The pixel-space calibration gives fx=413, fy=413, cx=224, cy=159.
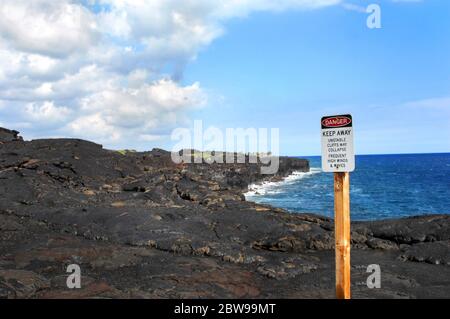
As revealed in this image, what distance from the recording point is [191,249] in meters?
15.7

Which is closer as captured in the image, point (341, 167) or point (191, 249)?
point (341, 167)

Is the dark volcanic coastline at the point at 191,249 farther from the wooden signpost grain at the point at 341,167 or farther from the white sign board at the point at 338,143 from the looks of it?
the white sign board at the point at 338,143

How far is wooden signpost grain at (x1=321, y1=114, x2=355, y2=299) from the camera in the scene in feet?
26.8

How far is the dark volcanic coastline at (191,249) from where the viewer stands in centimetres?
1151

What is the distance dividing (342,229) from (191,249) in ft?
26.6

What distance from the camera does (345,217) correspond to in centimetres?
870

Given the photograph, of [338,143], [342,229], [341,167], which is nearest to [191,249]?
[342,229]

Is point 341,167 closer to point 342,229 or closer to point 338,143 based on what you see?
point 338,143

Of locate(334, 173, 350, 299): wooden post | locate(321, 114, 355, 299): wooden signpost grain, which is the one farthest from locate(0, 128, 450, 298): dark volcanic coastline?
locate(321, 114, 355, 299): wooden signpost grain

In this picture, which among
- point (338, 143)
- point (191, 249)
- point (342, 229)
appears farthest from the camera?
point (191, 249)

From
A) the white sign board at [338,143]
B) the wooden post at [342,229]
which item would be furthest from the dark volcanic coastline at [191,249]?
the white sign board at [338,143]

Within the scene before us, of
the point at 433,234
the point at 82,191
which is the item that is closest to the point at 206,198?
the point at 82,191
